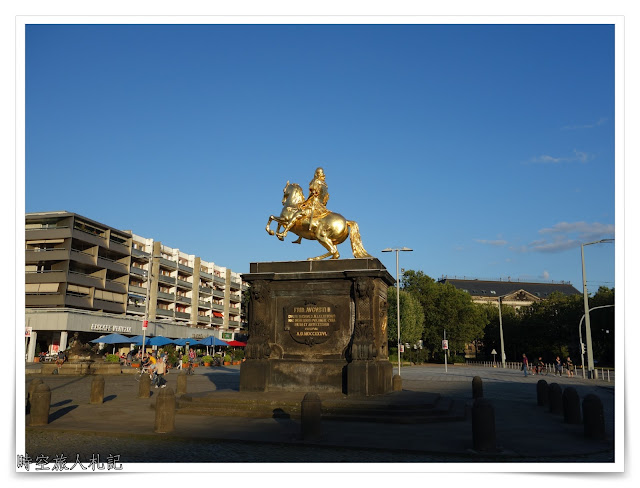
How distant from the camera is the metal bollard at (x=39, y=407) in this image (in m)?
13.5

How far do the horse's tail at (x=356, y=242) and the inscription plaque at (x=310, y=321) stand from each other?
2196 mm

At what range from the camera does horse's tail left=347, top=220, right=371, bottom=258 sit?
18.3m

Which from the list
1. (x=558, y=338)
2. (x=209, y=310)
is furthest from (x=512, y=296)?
(x=209, y=310)

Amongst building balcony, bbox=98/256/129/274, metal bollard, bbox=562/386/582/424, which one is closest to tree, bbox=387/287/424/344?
building balcony, bbox=98/256/129/274

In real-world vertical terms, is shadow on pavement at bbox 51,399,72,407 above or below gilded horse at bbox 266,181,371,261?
below

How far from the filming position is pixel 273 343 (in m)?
17.4

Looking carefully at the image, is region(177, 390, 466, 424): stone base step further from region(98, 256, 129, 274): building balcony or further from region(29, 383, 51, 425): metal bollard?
region(98, 256, 129, 274): building balcony

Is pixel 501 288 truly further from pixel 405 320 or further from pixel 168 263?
pixel 168 263

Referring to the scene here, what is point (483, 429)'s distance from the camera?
10492mm

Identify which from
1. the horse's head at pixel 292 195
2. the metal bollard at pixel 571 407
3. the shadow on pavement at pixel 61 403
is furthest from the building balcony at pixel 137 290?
the metal bollard at pixel 571 407

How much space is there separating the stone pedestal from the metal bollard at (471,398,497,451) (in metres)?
5.51

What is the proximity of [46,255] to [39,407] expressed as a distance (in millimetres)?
52507

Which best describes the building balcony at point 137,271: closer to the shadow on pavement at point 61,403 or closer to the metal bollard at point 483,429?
the shadow on pavement at point 61,403
